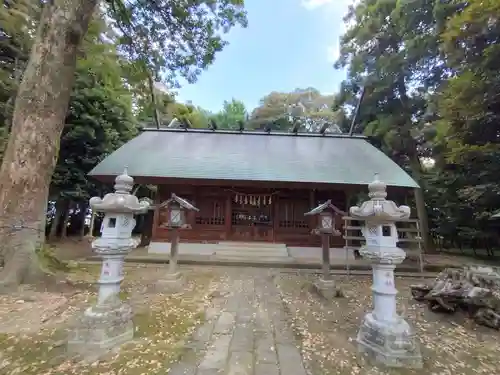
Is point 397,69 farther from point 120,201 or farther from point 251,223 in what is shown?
point 120,201

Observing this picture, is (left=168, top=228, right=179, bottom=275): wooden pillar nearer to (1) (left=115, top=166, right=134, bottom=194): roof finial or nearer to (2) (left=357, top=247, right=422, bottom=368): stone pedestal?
(1) (left=115, top=166, right=134, bottom=194): roof finial

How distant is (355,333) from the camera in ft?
11.1

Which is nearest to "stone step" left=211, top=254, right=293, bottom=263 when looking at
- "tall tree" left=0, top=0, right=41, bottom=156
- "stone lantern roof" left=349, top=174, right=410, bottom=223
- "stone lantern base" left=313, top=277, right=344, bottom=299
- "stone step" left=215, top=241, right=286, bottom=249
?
"stone step" left=215, top=241, right=286, bottom=249

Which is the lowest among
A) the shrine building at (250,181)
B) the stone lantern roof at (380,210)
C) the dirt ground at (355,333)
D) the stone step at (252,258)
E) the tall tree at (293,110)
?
the dirt ground at (355,333)

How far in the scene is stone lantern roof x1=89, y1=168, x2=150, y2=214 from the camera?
315 centimetres

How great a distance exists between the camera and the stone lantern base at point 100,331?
8.87 feet

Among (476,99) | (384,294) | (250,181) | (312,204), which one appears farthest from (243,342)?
(476,99)

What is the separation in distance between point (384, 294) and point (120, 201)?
3242 mm

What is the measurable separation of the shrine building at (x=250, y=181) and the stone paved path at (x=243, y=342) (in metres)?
4.89

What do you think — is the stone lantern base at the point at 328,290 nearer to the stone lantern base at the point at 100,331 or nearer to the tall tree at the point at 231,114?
the stone lantern base at the point at 100,331

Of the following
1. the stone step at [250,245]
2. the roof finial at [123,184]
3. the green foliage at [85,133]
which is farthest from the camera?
the green foliage at [85,133]

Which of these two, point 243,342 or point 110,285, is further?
point 110,285

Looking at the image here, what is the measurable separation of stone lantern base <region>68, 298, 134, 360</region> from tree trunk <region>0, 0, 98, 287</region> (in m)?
2.68

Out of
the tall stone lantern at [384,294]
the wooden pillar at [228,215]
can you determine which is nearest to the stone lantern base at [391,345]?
the tall stone lantern at [384,294]
